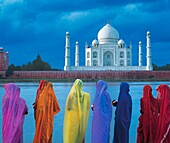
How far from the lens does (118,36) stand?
3803cm

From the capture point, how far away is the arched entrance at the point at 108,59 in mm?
38056

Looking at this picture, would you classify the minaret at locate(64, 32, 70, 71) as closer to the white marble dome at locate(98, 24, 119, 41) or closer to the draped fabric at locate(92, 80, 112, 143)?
the white marble dome at locate(98, 24, 119, 41)

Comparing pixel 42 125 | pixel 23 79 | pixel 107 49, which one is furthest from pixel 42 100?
pixel 107 49

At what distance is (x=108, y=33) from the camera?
36781mm

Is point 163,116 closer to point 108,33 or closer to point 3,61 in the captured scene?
point 108,33

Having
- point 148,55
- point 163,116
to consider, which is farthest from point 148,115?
point 148,55

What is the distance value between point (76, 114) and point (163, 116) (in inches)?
30.4

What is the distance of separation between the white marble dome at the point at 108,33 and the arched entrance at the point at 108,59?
1464mm

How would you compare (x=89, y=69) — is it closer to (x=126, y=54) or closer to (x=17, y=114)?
(x=126, y=54)

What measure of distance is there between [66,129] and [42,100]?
0.34m

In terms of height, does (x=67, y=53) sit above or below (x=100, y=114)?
above

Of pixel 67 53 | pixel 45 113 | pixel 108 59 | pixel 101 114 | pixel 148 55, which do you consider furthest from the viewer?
pixel 108 59

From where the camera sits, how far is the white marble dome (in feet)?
120

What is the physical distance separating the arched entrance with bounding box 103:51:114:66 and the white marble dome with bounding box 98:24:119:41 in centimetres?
146
